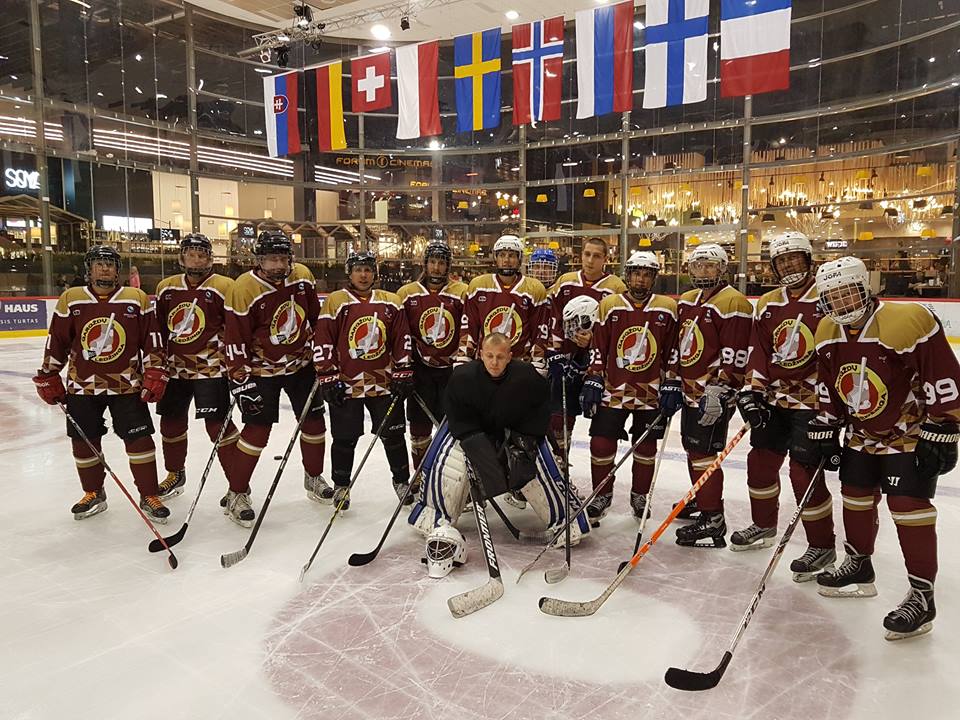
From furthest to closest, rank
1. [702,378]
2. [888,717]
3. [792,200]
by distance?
[792,200], [702,378], [888,717]

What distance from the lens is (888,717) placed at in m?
1.86

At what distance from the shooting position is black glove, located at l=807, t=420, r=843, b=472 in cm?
248

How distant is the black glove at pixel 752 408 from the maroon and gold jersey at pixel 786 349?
0.08 metres

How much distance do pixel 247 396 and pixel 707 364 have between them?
7.18 feet

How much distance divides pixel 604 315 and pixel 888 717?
2.02m

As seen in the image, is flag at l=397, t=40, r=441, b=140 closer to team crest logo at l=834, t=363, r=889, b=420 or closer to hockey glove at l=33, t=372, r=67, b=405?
hockey glove at l=33, t=372, r=67, b=405

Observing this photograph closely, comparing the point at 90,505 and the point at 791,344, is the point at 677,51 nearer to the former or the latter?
the point at 791,344

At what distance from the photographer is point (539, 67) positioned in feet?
33.7

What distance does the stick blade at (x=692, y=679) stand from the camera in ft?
6.54

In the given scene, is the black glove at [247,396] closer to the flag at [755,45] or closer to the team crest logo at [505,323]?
the team crest logo at [505,323]

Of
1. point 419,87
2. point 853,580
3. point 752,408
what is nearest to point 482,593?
point 752,408

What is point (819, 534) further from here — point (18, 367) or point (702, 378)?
point (18, 367)

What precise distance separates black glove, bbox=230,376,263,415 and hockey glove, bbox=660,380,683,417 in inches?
76.8

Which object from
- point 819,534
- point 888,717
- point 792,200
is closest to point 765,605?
point 819,534
